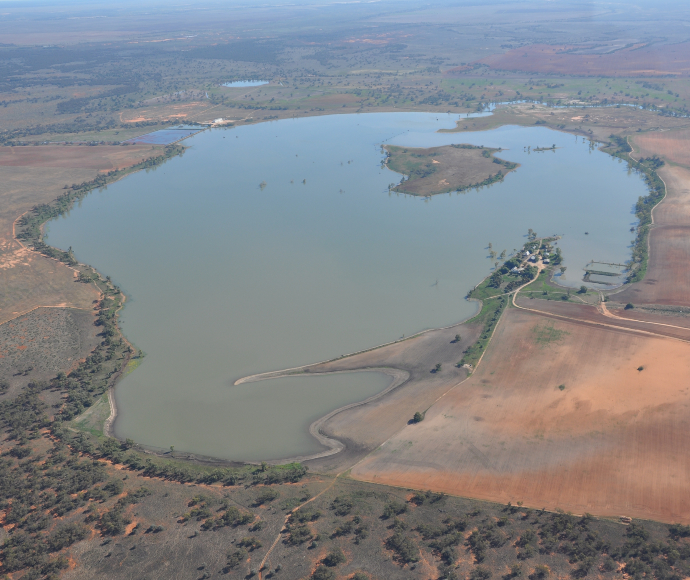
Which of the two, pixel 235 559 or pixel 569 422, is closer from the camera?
pixel 235 559

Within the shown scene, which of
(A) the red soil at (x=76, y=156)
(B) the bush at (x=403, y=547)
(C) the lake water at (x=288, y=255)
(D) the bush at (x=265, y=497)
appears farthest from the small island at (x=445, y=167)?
(B) the bush at (x=403, y=547)

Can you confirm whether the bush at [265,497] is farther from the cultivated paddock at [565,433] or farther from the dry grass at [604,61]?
the dry grass at [604,61]

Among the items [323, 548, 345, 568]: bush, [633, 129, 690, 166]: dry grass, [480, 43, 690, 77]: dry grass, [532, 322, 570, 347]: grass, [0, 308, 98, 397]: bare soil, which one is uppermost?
[480, 43, 690, 77]: dry grass

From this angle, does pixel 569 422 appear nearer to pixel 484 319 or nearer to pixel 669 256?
pixel 484 319

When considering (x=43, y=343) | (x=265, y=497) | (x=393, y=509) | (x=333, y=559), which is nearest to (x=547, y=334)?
(x=393, y=509)

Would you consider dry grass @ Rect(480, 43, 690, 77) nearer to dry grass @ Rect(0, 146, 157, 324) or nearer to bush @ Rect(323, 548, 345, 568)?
dry grass @ Rect(0, 146, 157, 324)

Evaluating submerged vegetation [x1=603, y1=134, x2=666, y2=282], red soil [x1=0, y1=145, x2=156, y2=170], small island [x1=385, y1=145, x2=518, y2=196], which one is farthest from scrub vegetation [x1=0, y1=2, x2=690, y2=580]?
red soil [x1=0, y1=145, x2=156, y2=170]

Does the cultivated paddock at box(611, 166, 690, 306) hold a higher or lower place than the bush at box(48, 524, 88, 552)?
higher
